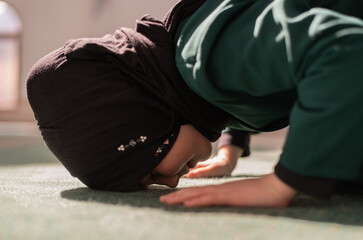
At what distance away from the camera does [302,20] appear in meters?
0.57

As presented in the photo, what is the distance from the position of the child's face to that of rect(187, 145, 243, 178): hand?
0.24m

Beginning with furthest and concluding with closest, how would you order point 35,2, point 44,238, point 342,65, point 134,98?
point 35,2, point 134,98, point 342,65, point 44,238

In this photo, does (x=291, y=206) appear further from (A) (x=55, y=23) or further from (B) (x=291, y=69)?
(A) (x=55, y=23)

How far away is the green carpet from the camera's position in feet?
1.44

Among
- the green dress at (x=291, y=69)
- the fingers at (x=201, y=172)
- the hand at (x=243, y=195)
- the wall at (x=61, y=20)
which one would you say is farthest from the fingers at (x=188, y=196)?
the wall at (x=61, y=20)

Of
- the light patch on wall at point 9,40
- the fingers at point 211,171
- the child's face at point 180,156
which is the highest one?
the child's face at point 180,156

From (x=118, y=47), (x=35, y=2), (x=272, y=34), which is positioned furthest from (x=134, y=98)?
(x=35, y=2)

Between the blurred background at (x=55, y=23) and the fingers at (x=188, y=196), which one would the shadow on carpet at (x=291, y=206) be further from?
the blurred background at (x=55, y=23)

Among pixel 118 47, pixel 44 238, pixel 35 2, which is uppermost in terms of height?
pixel 118 47

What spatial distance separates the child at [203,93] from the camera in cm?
54

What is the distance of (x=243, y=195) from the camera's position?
0.58 meters

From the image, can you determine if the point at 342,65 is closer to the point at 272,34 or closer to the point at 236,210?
the point at 272,34

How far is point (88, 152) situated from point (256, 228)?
1.12ft

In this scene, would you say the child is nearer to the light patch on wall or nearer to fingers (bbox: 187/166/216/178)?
fingers (bbox: 187/166/216/178)
